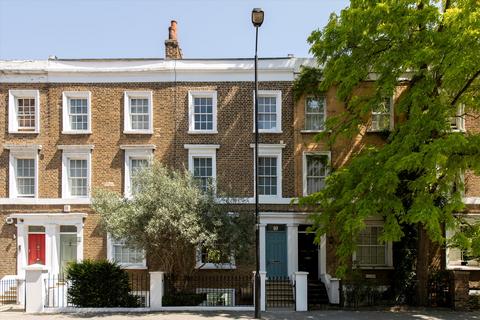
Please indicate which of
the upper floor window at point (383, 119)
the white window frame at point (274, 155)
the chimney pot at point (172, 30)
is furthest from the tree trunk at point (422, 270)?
the chimney pot at point (172, 30)

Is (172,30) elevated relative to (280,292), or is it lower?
elevated

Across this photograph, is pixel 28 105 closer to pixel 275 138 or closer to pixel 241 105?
pixel 241 105

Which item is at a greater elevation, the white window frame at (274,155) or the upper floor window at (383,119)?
the upper floor window at (383,119)

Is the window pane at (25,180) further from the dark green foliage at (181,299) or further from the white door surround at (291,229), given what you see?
the white door surround at (291,229)

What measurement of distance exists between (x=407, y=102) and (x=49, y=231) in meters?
16.2

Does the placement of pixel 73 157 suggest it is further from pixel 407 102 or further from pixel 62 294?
pixel 407 102

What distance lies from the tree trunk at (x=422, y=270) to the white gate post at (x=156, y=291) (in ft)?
→ 32.4

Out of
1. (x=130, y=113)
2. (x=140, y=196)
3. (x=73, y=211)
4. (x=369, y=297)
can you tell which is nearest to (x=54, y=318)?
(x=140, y=196)

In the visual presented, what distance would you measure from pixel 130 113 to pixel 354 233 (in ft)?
38.4

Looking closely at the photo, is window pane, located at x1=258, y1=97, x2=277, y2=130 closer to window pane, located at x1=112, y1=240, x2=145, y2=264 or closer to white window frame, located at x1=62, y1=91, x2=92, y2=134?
white window frame, located at x1=62, y1=91, x2=92, y2=134

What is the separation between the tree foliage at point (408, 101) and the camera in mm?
14844

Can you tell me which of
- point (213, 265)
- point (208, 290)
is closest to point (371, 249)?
point (213, 265)

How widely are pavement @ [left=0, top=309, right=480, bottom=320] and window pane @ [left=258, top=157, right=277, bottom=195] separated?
6290 millimetres

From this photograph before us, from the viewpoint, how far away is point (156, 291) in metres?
17.8
